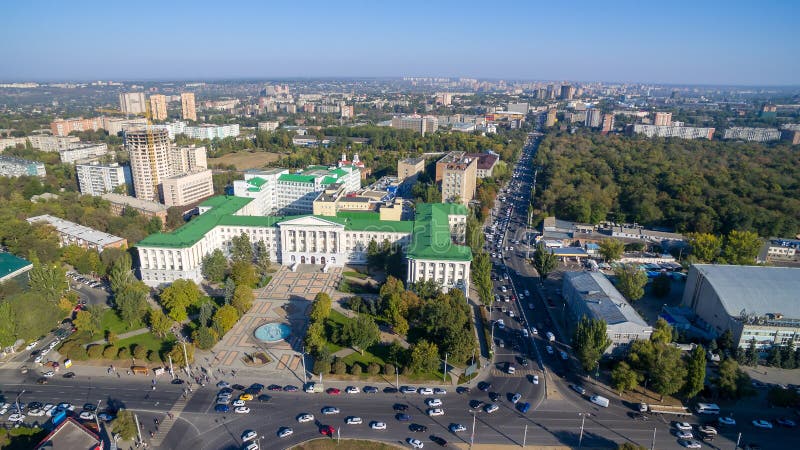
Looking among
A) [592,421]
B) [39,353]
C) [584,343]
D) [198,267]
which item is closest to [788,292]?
[584,343]

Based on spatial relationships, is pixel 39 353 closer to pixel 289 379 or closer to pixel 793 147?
pixel 289 379

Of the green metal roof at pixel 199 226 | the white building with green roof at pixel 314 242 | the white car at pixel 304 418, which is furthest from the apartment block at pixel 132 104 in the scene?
the white car at pixel 304 418

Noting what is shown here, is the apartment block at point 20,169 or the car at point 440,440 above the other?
the apartment block at point 20,169

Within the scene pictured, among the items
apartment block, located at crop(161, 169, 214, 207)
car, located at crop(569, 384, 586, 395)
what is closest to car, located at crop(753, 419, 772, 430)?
car, located at crop(569, 384, 586, 395)

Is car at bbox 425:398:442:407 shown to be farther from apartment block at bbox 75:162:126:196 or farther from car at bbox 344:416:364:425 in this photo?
apartment block at bbox 75:162:126:196

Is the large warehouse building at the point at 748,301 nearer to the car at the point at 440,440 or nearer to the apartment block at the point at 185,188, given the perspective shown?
the car at the point at 440,440
